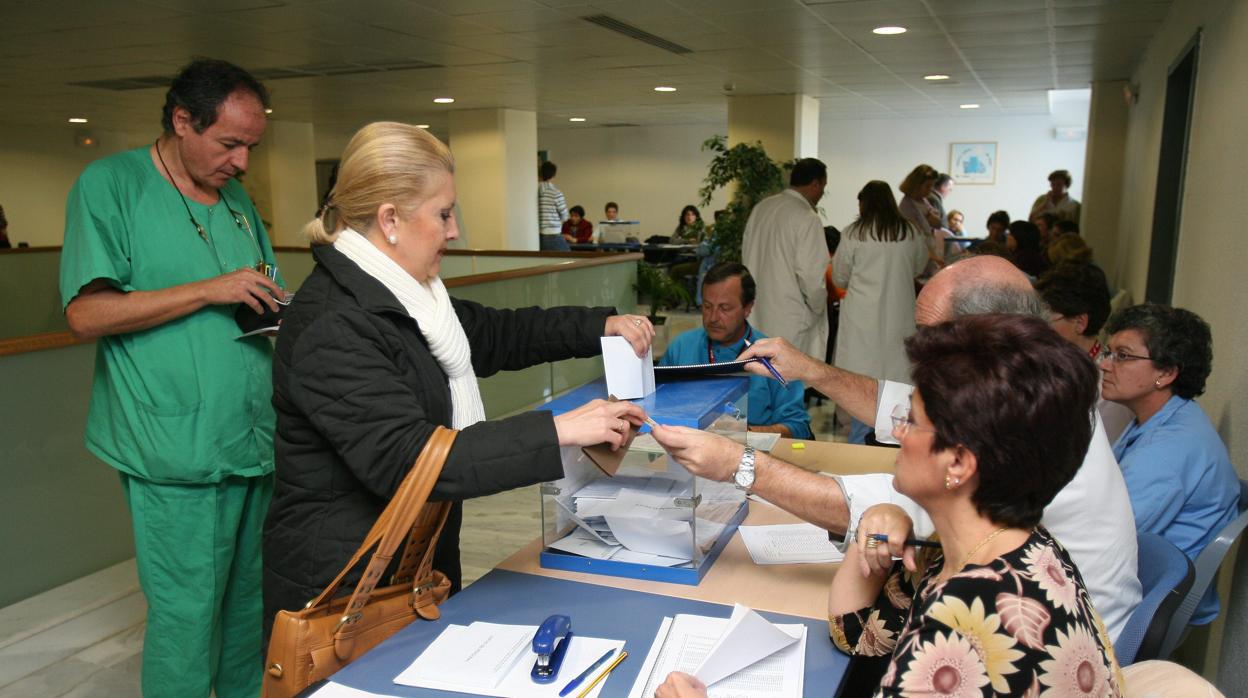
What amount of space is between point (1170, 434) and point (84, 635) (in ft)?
11.3

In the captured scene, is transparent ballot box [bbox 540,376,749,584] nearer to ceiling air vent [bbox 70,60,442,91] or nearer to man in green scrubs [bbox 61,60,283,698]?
man in green scrubs [bbox 61,60,283,698]

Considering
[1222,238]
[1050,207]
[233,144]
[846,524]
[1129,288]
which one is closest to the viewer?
[846,524]

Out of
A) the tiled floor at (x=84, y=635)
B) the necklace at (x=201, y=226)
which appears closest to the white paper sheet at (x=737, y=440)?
the necklace at (x=201, y=226)

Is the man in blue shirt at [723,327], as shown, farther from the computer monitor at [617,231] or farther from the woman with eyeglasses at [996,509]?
the computer monitor at [617,231]

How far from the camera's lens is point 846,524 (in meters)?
1.77

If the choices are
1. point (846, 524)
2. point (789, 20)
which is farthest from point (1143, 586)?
point (789, 20)

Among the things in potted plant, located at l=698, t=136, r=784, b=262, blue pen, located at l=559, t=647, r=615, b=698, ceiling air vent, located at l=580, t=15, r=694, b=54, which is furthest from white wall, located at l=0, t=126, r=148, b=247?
blue pen, located at l=559, t=647, r=615, b=698

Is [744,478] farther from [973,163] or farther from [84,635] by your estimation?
[973,163]

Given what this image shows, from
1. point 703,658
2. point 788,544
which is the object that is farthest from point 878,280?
point 703,658

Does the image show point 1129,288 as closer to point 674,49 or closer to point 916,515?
point 674,49

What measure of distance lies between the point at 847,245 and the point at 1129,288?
2696 millimetres

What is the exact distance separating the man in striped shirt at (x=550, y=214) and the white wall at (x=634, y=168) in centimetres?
604

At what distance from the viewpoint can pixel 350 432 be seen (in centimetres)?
142

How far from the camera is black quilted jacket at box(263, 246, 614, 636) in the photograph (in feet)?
4.65
